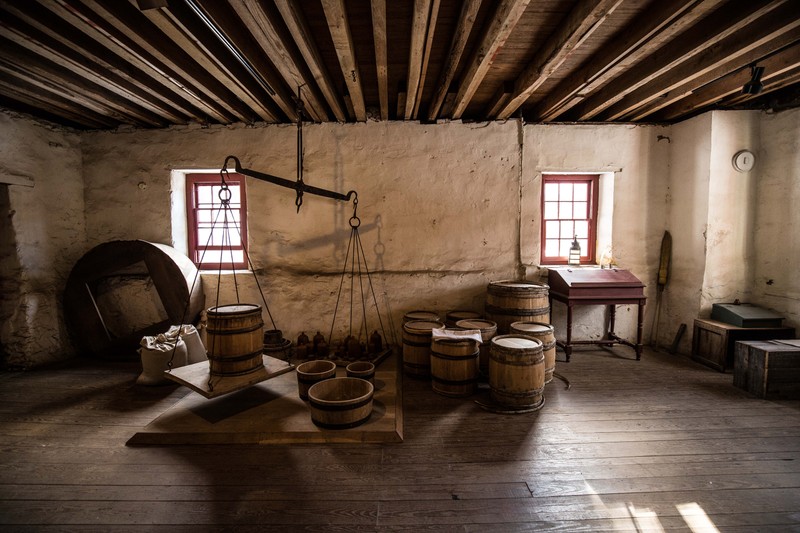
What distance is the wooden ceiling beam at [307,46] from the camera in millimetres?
2717

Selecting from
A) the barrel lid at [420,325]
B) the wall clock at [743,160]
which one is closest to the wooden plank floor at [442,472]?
the barrel lid at [420,325]

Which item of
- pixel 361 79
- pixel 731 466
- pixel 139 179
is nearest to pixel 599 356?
pixel 731 466

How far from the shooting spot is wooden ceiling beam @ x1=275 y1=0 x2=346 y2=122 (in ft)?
8.91

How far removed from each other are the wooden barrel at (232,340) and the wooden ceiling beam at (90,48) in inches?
96.6

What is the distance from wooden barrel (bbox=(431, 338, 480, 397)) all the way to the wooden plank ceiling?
275 cm

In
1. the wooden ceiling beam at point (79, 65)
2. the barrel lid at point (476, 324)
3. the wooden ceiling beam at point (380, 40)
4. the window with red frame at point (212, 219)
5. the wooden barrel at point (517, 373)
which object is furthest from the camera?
the window with red frame at point (212, 219)

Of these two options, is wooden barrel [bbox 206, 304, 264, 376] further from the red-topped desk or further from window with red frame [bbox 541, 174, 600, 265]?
window with red frame [bbox 541, 174, 600, 265]

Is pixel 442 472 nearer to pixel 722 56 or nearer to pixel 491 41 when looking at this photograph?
pixel 491 41

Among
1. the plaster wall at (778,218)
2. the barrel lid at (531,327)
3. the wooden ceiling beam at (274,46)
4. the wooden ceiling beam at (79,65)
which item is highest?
the wooden ceiling beam at (274,46)

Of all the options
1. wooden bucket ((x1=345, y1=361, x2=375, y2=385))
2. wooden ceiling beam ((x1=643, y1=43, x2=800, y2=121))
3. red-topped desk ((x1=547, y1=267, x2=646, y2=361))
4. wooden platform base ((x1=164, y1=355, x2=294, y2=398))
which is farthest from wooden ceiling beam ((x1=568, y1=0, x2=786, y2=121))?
wooden platform base ((x1=164, y1=355, x2=294, y2=398))

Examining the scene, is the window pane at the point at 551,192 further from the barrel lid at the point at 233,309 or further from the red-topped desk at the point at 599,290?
the barrel lid at the point at 233,309

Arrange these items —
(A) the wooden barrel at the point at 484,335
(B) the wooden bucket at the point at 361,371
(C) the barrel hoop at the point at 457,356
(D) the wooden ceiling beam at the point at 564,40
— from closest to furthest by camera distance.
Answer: (D) the wooden ceiling beam at the point at 564,40, (B) the wooden bucket at the point at 361,371, (C) the barrel hoop at the point at 457,356, (A) the wooden barrel at the point at 484,335

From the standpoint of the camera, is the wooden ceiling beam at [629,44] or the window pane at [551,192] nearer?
the wooden ceiling beam at [629,44]

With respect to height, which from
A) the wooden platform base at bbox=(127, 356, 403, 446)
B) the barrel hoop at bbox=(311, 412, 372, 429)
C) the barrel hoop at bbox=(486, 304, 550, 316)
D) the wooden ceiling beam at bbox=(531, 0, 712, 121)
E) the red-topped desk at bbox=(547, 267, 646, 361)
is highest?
the wooden ceiling beam at bbox=(531, 0, 712, 121)
